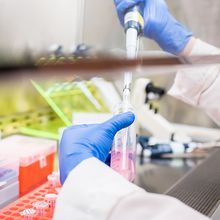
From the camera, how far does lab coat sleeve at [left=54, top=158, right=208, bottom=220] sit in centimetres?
52

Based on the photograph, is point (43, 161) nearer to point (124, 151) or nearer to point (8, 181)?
point (8, 181)

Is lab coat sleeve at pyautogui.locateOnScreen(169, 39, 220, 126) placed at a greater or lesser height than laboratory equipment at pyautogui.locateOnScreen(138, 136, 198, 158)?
greater

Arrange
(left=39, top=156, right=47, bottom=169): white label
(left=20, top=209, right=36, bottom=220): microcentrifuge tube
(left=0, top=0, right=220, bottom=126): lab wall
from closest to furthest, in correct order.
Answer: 1. (left=20, top=209, right=36, bottom=220): microcentrifuge tube
2. (left=39, top=156, right=47, bottom=169): white label
3. (left=0, top=0, right=220, bottom=126): lab wall

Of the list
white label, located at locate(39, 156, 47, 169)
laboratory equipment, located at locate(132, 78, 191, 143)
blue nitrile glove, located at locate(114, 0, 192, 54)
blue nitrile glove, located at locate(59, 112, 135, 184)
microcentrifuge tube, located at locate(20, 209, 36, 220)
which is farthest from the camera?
laboratory equipment, located at locate(132, 78, 191, 143)

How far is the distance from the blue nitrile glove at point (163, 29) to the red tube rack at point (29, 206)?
647mm

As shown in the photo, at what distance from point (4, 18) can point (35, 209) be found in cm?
90

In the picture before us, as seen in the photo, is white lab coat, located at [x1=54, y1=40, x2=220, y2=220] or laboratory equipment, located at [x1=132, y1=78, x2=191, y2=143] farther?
laboratory equipment, located at [x1=132, y1=78, x2=191, y2=143]

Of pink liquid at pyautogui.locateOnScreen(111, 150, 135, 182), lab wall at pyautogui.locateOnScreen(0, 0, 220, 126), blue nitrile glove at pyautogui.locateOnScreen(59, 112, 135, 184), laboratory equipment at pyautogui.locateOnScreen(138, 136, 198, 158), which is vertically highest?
lab wall at pyautogui.locateOnScreen(0, 0, 220, 126)

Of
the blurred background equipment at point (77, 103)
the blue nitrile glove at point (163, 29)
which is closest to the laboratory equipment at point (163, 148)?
the blurred background equipment at point (77, 103)

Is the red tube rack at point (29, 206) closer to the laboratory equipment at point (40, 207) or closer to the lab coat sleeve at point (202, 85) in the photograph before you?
the laboratory equipment at point (40, 207)

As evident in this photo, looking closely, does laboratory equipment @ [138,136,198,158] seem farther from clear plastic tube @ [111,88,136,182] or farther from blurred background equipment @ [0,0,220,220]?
clear plastic tube @ [111,88,136,182]

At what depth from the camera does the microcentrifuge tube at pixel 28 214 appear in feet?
2.67

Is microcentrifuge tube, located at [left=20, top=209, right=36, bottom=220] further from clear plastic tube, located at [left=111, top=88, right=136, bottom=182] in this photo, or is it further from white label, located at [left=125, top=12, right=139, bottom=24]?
white label, located at [left=125, top=12, right=139, bottom=24]

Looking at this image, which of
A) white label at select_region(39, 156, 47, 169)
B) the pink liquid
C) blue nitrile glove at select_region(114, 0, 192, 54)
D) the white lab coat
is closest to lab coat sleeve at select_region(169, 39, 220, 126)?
blue nitrile glove at select_region(114, 0, 192, 54)
